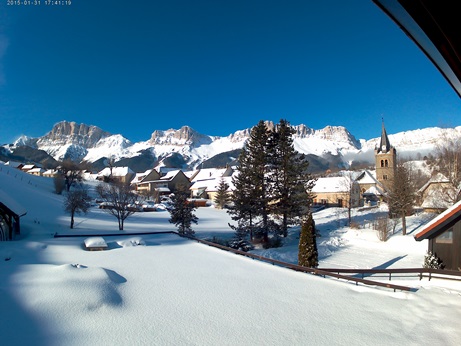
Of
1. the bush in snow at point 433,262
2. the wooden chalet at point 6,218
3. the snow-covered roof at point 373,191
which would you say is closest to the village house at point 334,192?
the snow-covered roof at point 373,191

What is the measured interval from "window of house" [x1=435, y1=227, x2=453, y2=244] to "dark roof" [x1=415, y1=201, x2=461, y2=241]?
0.22 metres

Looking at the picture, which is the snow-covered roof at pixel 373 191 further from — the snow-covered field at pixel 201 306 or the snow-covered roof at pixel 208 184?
the snow-covered field at pixel 201 306

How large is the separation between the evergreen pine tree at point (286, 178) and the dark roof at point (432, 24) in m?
25.6

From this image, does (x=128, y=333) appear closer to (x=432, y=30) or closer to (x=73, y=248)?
(x=432, y=30)

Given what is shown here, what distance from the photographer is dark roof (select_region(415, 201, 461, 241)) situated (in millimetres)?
13250

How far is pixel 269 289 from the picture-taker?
29.5 ft

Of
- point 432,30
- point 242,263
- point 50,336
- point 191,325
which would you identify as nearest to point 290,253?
point 242,263

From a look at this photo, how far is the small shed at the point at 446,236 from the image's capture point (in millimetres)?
13578

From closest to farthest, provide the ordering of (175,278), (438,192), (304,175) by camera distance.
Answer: (175,278) → (304,175) → (438,192)

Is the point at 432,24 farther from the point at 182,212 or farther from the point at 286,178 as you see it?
the point at 286,178

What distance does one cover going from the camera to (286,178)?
28.1 m

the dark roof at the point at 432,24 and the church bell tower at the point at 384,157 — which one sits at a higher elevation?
the church bell tower at the point at 384,157

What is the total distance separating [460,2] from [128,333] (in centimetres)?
679

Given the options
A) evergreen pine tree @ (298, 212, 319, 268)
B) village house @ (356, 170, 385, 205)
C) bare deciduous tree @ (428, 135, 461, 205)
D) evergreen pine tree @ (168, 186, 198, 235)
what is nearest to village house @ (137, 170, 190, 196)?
village house @ (356, 170, 385, 205)
